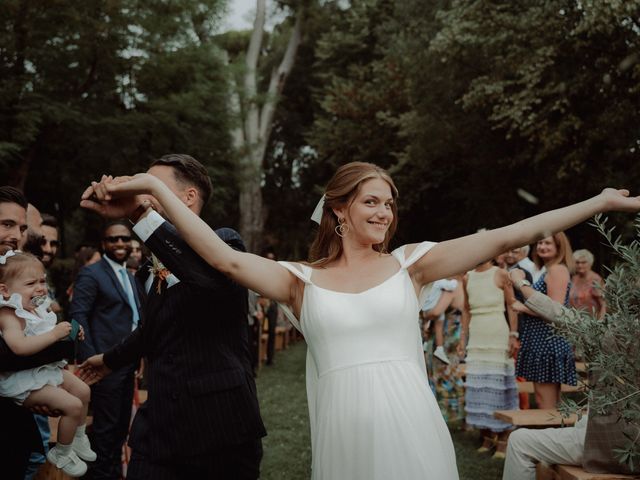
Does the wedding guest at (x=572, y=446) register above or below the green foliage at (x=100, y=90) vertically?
below

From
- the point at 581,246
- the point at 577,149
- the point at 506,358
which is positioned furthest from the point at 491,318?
the point at 581,246

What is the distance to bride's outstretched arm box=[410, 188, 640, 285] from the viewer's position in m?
2.79

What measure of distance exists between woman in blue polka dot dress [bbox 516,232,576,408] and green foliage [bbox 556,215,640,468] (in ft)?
12.5

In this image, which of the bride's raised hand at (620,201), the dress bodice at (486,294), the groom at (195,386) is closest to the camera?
the bride's raised hand at (620,201)

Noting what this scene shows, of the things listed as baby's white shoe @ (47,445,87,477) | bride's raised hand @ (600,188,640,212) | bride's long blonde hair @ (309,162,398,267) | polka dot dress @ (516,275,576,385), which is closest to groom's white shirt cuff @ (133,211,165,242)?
bride's long blonde hair @ (309,162,398,267)

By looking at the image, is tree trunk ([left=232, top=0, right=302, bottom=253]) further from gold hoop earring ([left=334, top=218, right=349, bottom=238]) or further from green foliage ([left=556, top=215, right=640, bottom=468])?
green foliage ([left=556, top=215, right=640, bottom=468])

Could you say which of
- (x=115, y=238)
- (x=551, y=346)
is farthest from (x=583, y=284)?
(x=115, y=238)

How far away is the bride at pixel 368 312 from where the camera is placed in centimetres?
278

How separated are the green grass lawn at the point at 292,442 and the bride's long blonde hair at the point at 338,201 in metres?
3.90

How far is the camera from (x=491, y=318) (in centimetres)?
816

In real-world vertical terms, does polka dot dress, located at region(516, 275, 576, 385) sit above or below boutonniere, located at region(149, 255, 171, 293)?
below

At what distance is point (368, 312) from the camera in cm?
296

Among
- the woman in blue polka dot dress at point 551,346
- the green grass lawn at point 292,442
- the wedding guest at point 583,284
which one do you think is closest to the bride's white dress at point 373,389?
the green grass lawn at point 292,442

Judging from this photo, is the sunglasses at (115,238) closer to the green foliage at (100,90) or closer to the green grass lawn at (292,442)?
the green grass lawn at (292,442)
